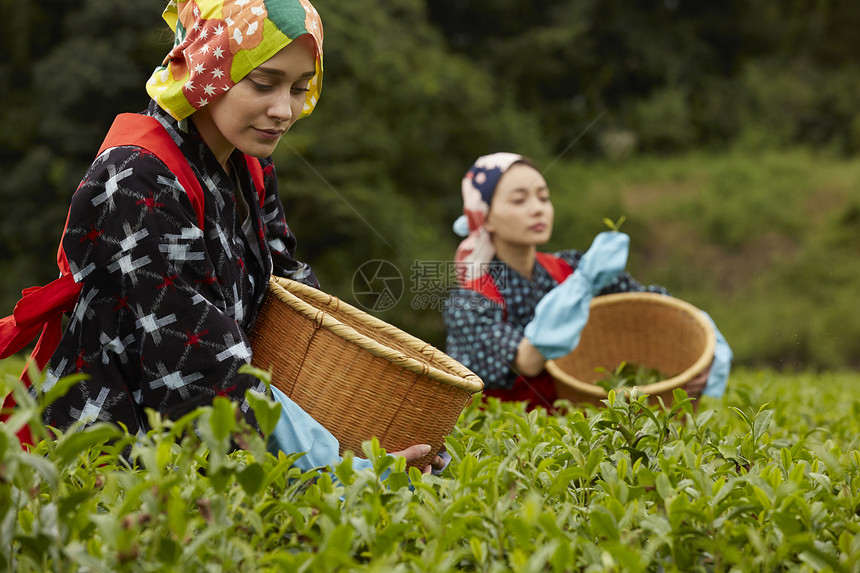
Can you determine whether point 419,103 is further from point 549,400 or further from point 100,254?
point 100,254

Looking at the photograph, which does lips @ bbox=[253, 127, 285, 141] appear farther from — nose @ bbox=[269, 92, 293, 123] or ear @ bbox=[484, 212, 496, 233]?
ear @ bbox=[484, 212, 496, 233]

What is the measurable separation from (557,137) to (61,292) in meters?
15.6

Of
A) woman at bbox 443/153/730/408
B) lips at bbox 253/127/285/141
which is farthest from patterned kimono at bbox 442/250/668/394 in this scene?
lips at bbox 253/127/285/141

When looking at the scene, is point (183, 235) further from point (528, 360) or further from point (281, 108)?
point (528, 360)

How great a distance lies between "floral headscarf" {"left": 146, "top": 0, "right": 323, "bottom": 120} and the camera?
170 cm

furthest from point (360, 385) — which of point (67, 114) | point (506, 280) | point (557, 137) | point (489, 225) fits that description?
point (557, 137)

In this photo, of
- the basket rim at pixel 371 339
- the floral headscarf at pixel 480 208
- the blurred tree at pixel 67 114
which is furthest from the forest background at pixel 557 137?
the basket rim at pixel 371 339

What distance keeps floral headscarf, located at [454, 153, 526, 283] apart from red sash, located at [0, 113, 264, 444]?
195 centimetres

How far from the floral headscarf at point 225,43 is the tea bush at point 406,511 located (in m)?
0.76

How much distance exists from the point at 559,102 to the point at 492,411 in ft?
50.5

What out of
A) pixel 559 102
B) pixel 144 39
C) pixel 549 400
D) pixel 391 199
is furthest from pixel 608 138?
pixel 549 400

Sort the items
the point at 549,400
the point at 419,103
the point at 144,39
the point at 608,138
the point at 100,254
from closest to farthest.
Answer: the point at 100,254, the point at 549,400, the point at 144,39, the point at 419,103, the point at 608,138

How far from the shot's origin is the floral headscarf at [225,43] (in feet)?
5.59

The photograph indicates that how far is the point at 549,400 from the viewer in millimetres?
3146
